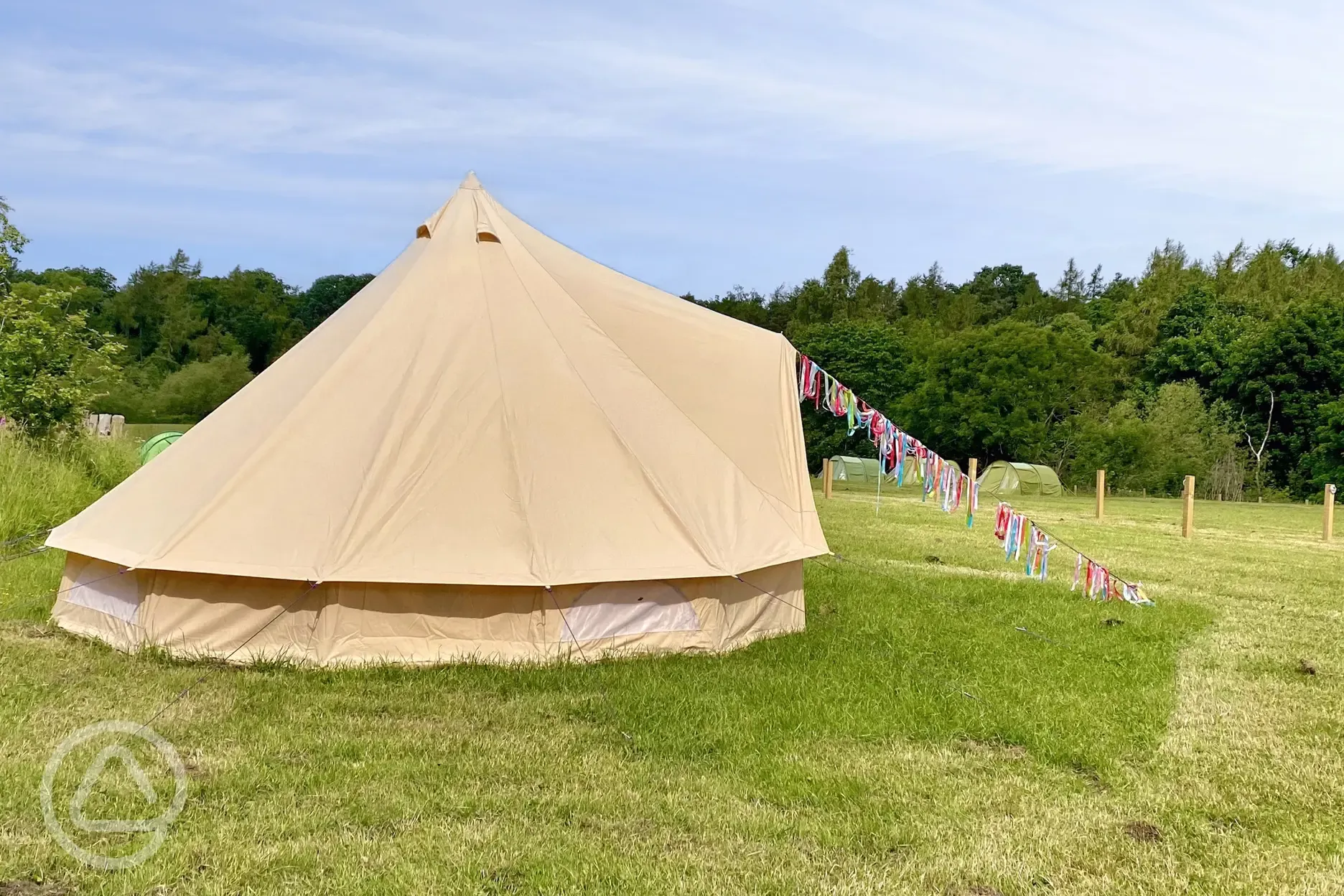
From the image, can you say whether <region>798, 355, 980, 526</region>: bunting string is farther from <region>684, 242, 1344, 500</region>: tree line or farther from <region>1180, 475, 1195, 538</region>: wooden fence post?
<region>684, 242, 1344, 500</region>: tree line

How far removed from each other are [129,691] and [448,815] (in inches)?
101

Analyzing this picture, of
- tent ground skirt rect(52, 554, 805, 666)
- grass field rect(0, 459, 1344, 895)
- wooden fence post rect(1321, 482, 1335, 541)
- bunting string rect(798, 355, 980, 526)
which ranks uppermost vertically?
bunting string rect(798, 355, 980, 526)

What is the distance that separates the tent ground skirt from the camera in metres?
6.22

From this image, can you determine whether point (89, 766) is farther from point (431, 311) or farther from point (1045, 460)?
point (1045, 460)

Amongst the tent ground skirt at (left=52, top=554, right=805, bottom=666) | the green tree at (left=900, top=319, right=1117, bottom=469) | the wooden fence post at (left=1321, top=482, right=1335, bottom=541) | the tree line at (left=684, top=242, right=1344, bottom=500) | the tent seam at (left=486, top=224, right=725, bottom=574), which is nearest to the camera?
the tent ground skirt at (left=52, top=554, right=805, bottom=666)

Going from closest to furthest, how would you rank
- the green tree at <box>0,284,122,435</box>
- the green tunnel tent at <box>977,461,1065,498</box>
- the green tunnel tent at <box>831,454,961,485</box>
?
the green tree at <box>0,284,122,435</box> → the green tunnel tent at <box>977,461,1065,498</box> → the green tunnel tent at <box>831,454,961,485</box>

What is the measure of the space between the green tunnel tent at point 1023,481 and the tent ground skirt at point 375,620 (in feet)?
94.3

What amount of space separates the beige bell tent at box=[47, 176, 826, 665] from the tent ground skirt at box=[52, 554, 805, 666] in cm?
1

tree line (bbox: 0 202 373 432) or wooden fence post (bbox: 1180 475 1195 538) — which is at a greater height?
tree line (bbox: 0 202 373 432)

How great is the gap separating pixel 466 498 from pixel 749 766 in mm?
2678

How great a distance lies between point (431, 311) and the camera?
744 centimetres

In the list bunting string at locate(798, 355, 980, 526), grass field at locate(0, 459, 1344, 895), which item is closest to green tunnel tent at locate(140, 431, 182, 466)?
grass field at locate(0, 459, 1344, 895)

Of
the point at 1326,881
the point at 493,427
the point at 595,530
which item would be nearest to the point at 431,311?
the point at 493,427

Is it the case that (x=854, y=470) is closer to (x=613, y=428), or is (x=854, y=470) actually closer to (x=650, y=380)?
(x=650, y=380)
